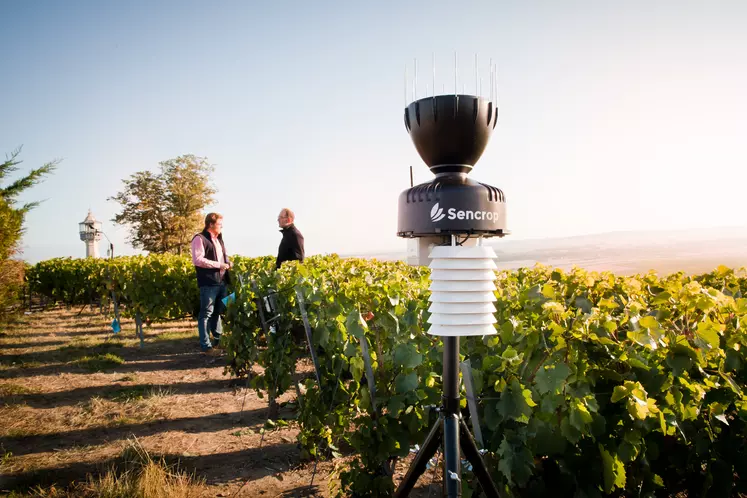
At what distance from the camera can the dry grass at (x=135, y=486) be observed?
3111 millimetres

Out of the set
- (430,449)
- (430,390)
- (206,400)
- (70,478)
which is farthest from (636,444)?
(206,400)

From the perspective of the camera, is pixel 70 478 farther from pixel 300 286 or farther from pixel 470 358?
pixel 470 358

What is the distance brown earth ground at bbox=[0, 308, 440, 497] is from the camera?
3.62 meters

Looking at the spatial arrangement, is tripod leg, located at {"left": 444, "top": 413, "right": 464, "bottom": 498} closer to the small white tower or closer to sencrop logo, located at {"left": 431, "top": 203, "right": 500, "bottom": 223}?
sencrop logo, located at {"left": 431, "top": 203, "right": 500, "bottom": 223}

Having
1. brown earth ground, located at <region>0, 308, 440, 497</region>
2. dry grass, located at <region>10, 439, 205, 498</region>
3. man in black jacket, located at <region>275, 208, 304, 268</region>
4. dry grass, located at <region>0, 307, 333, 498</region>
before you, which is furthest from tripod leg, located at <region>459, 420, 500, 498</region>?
man in black jacket, located at <region>275, 208, 304, 268</region>

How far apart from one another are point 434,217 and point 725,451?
1970 millimetres

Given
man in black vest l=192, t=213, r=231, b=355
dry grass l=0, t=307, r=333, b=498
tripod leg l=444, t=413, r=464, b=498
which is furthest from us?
man in black vest l=192, t=213, r=231, b=355

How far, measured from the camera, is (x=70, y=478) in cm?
366

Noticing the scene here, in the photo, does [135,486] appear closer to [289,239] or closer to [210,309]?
[289,239]

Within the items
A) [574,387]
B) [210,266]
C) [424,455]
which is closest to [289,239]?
[210,266]

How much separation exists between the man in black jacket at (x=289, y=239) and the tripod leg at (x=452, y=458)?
5392mm

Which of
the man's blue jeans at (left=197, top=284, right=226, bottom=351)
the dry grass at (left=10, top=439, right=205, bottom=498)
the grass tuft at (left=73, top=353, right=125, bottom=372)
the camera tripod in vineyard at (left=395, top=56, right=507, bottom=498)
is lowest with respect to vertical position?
the grass tuft at (left=73, top=353, right=125, bottom=372)

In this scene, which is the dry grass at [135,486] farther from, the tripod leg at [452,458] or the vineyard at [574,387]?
the tripod leg at [452,458]

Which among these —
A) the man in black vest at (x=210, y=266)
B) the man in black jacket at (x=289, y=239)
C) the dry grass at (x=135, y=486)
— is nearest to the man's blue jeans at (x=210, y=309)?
the man in black vest at (x=210, y=266)
